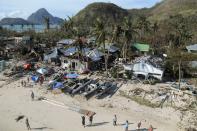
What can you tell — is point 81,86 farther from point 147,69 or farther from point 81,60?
point 81,60

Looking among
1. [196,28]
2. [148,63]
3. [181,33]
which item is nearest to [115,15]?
[196,28]

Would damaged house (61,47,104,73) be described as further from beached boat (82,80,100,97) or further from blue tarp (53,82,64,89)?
beached boat (82,80,100,97)

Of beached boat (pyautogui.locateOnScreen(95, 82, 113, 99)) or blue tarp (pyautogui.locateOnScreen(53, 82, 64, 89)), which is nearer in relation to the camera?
beached boat (pyautogui.locateOnScreen(95, 82, 113, 99))

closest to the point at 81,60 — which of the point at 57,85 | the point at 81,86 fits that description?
the point at 57,85

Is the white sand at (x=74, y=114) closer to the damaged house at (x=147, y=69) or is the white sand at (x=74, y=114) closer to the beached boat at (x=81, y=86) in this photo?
the beached boat at (x=81, y=86)

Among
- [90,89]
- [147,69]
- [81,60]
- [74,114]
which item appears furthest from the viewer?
[81,60]

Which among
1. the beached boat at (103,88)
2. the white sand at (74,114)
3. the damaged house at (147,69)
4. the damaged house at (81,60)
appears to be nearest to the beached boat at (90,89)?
the beached boat at (103,88)

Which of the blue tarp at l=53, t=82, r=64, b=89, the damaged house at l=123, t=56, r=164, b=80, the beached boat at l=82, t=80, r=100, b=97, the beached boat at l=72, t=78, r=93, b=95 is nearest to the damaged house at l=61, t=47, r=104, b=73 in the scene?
the beached boat at l=72, t=78, r=93, b=95

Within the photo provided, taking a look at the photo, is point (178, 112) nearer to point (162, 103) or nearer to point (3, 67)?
point (162, 103)

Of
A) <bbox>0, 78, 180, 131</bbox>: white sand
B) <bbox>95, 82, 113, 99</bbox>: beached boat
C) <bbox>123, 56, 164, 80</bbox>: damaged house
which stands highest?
<bbox>123, 56, 164, 80</bbox>: damaged house
